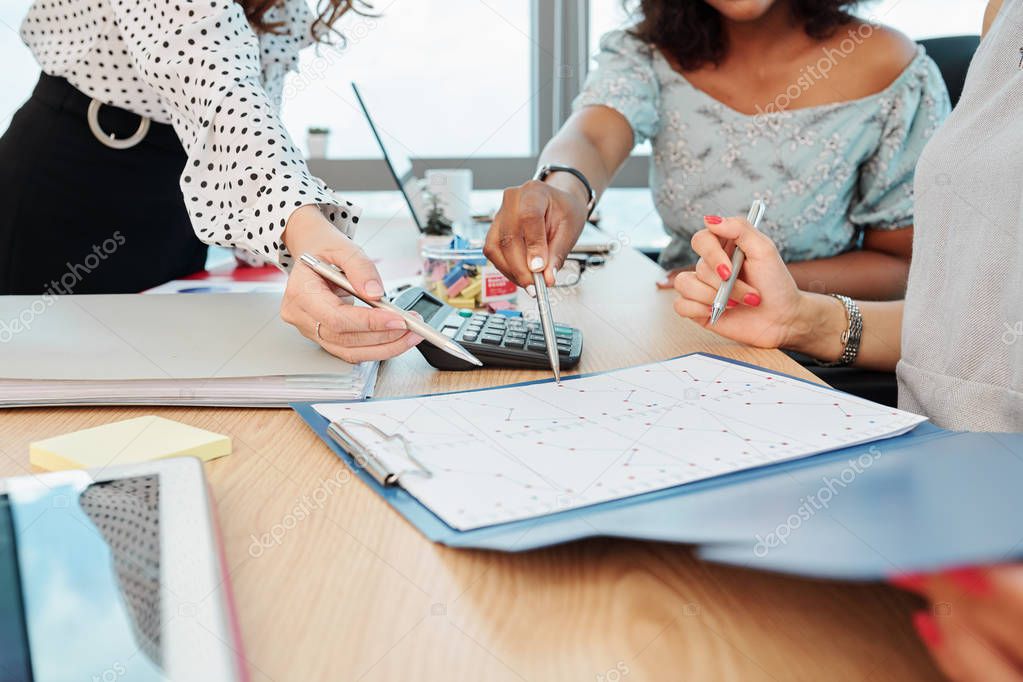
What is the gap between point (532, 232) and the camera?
0.87m

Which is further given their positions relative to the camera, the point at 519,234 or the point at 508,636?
the point at 519,234

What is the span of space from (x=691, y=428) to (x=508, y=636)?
9.3 inches

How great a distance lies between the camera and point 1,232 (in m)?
1.19

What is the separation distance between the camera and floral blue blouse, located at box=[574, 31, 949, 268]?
134cm

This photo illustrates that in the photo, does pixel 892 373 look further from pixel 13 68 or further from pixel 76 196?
pixel 13 68

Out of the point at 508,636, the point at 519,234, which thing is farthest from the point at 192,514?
the point at 519,234

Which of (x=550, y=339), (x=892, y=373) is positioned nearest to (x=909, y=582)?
(x=550, y=339)

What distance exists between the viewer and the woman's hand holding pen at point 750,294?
32.0 inches

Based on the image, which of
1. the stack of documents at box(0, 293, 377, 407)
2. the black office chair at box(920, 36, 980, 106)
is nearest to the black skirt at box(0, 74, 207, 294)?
the stack of documents at box(0, 293, 377, 407)

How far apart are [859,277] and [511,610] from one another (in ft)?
3.68

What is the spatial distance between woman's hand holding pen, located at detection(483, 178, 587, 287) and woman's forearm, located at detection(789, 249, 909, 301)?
20.2 inches

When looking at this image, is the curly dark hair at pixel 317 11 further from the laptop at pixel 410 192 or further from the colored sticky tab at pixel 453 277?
the colored sticky tab at pixel 453 277

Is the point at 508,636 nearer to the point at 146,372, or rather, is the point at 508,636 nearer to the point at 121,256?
the point at 146,372

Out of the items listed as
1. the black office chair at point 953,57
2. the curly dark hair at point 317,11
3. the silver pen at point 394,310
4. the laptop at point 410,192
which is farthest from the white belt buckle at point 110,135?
the black office chair at point 953,57
